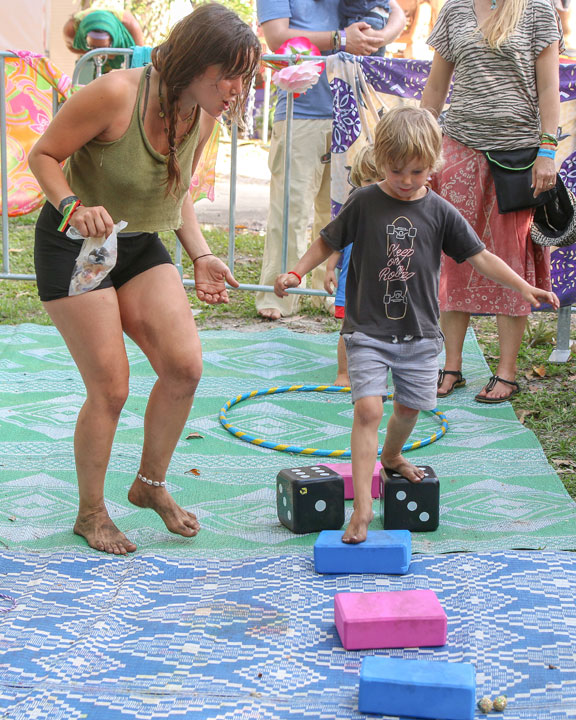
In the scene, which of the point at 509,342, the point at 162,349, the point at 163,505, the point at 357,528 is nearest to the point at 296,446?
the point at 163,505

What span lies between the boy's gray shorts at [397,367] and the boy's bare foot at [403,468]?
25cm

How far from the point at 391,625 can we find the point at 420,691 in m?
0.35

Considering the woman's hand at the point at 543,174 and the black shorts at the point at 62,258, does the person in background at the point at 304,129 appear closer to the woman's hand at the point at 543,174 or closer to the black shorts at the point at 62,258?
the woman's hand at the point at 543,174

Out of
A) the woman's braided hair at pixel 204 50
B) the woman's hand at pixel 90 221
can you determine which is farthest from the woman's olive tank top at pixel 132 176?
the woman's hand at pixel 90 221

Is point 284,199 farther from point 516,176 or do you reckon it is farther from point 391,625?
point 391,625

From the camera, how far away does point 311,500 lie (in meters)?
3.31

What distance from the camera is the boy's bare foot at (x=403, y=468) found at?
3.37 meters

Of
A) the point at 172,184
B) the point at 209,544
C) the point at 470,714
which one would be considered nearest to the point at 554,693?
the point at 470,714

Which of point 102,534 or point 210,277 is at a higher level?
point 210,277

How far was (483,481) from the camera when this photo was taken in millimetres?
3859

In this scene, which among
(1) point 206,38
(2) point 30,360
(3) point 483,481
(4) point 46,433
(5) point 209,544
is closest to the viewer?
(1) point 206,38

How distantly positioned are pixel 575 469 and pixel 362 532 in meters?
1.47

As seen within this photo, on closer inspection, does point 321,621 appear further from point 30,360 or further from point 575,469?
point 30,360

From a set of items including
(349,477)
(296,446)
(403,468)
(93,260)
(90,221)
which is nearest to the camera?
(90,221)
